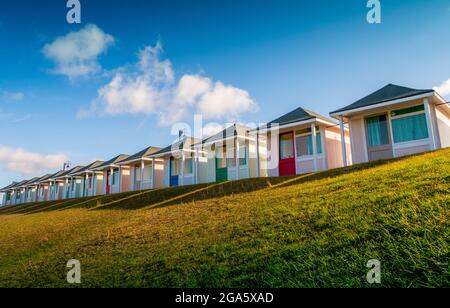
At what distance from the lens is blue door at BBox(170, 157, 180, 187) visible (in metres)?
26.7

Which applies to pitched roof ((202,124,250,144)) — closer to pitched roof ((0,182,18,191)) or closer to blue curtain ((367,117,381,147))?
A: blue curtain ((367,117,381,147))

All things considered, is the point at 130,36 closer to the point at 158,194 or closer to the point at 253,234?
the point at 158,194

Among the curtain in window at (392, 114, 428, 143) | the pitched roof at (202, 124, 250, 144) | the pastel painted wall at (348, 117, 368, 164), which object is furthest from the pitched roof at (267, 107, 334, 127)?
the curtain in window at (392, 114, 428, 143)

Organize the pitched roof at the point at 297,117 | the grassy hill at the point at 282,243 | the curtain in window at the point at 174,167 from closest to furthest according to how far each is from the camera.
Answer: the grassy hill at the point at 282,243 → the pitched roof at the point at 297,117 → the curtain in window at the point at 174,167

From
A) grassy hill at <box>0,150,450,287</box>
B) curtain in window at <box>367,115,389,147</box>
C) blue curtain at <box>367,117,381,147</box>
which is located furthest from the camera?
blue curtain at <box>367,117,381,147</box>

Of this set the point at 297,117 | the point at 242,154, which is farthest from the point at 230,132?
the point at 297,117

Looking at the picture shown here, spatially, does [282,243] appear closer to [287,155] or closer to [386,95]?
[386,95]

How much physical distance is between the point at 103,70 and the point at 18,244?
24.5 ft

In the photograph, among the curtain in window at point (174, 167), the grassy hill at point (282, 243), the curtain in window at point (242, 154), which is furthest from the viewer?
the curtain in window at point (174, 167)

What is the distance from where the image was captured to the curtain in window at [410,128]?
14.2 meters

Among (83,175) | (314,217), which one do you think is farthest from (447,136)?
(83,175)

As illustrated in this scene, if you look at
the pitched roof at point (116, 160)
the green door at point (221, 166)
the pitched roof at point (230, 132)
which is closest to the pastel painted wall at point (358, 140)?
the pitched roof at point (230, 132)

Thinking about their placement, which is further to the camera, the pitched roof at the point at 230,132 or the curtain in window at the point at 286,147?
the pitched roof at the point at 230,132

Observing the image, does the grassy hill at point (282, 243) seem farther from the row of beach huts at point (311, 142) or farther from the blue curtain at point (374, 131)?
the blue curtain at point (374, 131)
